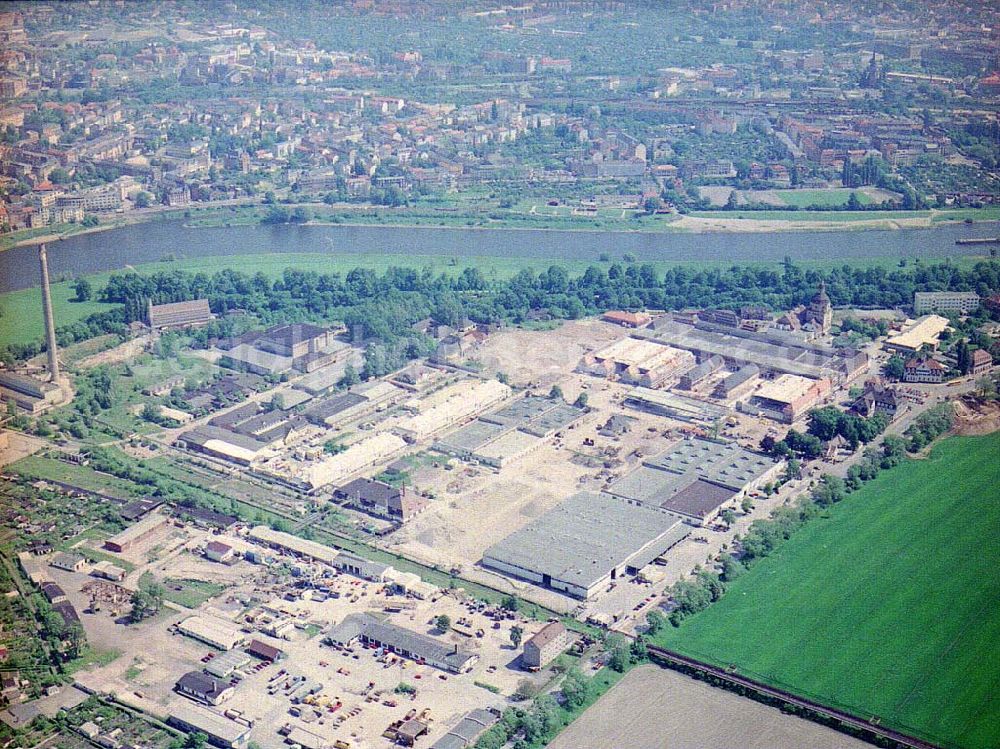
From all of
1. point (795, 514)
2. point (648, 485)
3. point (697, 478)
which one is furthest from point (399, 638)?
point (795, 514)

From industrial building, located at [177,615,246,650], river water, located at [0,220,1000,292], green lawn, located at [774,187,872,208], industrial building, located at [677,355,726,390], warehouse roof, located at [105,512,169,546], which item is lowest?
industrial building, located at [177,615,246,650]

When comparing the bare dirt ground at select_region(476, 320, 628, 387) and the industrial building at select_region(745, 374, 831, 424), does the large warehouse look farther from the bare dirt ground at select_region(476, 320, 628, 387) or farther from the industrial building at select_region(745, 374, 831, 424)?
the bare dirt ground at select_region(476, 320, 628, 387)

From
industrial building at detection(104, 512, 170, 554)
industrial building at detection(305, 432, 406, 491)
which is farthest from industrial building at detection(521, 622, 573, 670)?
industrial building at detection(104, 512, 170, 554)

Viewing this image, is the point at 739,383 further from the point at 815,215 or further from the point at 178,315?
the point at 815,215

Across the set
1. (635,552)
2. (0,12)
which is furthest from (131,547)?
(0,12)

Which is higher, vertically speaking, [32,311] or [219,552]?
[32,311]

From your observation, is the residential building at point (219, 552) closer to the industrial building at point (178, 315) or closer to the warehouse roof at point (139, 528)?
the warehouse roof at point (139, 528)
